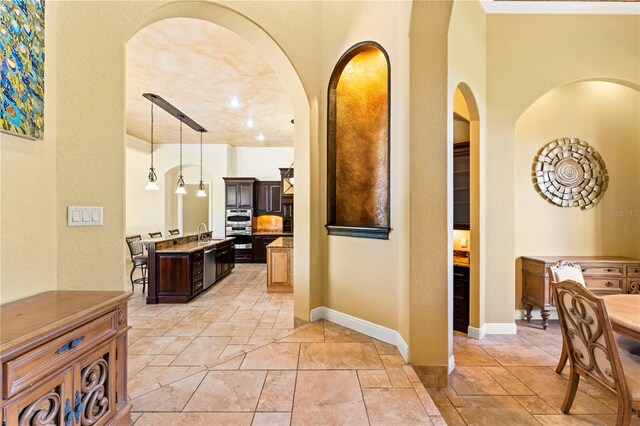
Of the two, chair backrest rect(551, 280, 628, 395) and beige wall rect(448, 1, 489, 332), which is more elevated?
beige wall rect(448, 1, 489, 332)

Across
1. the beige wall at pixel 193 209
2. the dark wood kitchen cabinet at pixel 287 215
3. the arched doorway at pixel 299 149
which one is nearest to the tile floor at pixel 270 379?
the arched doorway at pixel 299 149

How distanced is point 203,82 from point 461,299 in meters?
4.99

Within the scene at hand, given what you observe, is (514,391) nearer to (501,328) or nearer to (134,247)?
(501,328)

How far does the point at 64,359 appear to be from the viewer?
131cm

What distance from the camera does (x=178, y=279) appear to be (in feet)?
15.9

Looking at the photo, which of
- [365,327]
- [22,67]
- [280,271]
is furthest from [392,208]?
[280,271]

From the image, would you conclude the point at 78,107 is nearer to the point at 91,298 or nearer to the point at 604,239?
the point at 91,298

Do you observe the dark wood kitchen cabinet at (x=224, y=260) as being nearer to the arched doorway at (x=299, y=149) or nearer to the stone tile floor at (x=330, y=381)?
the stone tile floor at (x=330, y=381)

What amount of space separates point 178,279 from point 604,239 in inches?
251

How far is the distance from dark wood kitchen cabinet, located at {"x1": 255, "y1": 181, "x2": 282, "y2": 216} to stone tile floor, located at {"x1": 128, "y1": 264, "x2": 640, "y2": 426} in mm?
5150

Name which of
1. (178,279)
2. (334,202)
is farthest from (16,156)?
A: (178,279)

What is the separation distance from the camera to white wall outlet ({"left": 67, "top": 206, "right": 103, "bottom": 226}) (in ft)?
6.32

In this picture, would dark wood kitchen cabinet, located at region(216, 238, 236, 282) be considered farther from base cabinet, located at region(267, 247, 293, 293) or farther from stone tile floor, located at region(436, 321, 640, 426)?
stone tile floor, located at region(436, 321, 640, 426)

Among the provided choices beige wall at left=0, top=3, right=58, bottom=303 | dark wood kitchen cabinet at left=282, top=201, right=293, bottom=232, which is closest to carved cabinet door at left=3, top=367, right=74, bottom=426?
beige wall at left=0, top=3, right=58, bottom=303
